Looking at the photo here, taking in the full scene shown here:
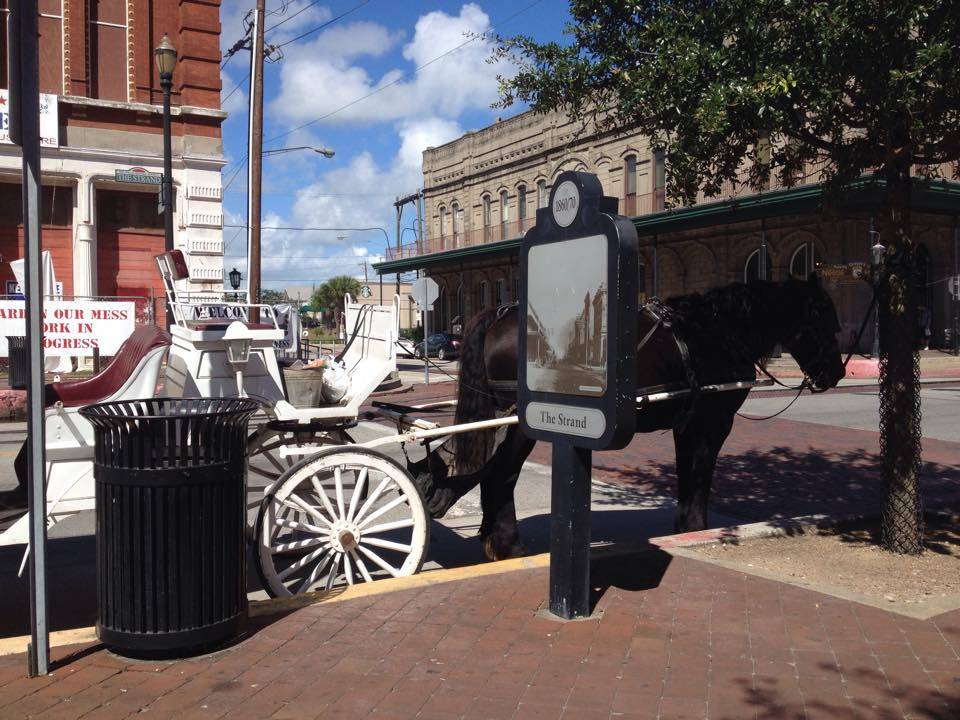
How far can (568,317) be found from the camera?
447 cm

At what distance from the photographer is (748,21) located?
5.38 m

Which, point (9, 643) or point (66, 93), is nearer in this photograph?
point (9, 643)

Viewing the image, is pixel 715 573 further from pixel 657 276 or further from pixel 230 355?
pixel 657 276

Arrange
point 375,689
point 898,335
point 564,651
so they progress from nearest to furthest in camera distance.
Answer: point 375,689 < point 564,651 < point 898,335

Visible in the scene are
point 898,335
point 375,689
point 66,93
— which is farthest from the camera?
point 66,93

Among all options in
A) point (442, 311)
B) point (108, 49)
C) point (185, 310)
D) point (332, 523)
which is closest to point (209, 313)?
point (185, 310)

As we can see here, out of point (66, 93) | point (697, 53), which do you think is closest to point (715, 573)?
point (697, 53)

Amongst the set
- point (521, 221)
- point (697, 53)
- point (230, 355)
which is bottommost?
point (230, 355)

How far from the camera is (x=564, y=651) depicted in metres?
4.23

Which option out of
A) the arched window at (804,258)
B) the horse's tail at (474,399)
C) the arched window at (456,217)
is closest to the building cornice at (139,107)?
the horse's tail at (474,399)

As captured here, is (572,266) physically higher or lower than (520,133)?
lower

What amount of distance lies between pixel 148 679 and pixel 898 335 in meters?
4.99

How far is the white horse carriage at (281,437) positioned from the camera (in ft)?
16.5

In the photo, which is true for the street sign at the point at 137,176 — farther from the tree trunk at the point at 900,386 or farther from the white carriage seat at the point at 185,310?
the tree trunk at the point at 900,386
